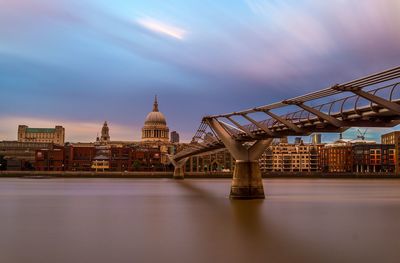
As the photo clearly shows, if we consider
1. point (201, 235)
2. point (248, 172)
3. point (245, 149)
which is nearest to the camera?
point (201, 235)

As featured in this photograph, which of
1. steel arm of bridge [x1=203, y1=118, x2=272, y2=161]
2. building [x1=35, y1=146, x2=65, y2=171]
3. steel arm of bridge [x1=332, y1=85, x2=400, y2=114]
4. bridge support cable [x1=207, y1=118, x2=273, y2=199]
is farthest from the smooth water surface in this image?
building [x1=35, y1=146, x2=65, y2=171]

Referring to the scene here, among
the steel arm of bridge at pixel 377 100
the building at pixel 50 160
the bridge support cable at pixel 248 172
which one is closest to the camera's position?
the steel arm of bridge at pixel 377 100

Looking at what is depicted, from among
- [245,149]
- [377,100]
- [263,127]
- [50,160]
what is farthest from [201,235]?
[50,160]

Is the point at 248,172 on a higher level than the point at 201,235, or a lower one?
higher

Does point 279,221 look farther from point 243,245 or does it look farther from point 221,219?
point 243,245

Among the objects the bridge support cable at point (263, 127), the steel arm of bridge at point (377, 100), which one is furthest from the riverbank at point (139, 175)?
the steel arm of bridge at point (377, 100)

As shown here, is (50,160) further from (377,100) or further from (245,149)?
(377,100)

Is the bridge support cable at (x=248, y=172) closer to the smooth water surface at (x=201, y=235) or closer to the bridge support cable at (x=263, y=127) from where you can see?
the bridge support cable at (x=263, y=127)

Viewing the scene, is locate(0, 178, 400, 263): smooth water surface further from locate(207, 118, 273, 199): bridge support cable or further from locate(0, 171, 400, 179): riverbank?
locate(0, 171, 400, 179): riverbank

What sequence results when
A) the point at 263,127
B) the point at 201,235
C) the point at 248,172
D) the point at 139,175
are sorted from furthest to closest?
the point at 139,175 < the point at 248,172 < the point at 263,127 < the point at 201,235

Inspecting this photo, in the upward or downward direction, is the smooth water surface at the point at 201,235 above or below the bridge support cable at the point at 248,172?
below

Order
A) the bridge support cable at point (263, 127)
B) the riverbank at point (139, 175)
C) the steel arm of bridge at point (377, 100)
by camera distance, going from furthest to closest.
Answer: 1. the riverbank at point (139, 175)
2. the bridge support cable at point (263, 127)
3. the steel arm of bridge at point (377, 100)

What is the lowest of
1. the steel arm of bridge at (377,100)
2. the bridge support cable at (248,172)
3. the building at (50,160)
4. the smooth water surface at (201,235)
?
the smooth water surface at (201,235)

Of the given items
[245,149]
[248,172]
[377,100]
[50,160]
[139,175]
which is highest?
[50,160]
